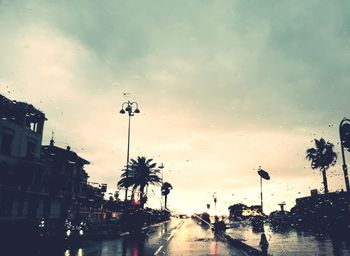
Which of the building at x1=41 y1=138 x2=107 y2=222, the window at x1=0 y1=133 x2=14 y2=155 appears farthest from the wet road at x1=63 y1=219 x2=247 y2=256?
the building at x1=41 y1=138 x2=107 y2=222

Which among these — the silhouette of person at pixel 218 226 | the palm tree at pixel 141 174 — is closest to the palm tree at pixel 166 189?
the palm tree at pixel 141 174

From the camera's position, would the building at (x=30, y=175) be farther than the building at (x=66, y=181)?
No

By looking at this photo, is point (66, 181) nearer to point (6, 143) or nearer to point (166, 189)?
point (6, 143)

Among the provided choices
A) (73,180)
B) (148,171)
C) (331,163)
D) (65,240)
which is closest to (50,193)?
(73,180)

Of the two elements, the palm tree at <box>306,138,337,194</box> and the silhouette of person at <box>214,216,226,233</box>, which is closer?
the silhouette of person at <box>214,216,226,233</box>

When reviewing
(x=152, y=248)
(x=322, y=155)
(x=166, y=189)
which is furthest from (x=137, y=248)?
(x=166, y=189)

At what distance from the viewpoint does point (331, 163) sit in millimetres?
64000

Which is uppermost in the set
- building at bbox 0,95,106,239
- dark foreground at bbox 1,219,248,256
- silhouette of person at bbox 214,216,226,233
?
building at bbox 0,95,106,239

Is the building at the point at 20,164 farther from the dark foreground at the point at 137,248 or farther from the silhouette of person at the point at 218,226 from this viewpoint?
the silhouette of person at the point at 218,226

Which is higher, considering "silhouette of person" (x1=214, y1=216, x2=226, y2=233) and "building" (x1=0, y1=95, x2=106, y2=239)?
"building" (x1=0, y1=95, x2=106, y2=239)

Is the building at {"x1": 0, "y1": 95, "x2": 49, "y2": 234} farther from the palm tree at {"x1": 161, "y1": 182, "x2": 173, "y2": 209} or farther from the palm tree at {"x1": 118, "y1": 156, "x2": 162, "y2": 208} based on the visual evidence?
the palm tree at {"x1": 161, "y1": 182, "x2": 173, "y2": 209}

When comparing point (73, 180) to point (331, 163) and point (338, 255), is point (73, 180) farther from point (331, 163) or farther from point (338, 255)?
point (331, 163)

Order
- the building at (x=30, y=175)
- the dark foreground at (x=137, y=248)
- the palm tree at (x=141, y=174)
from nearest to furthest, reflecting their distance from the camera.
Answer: the dark foreground at (x=137, y=248) → the building at (x=30, y=175) → the palm tree at (x=141, y=174)

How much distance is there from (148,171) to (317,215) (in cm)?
3081
